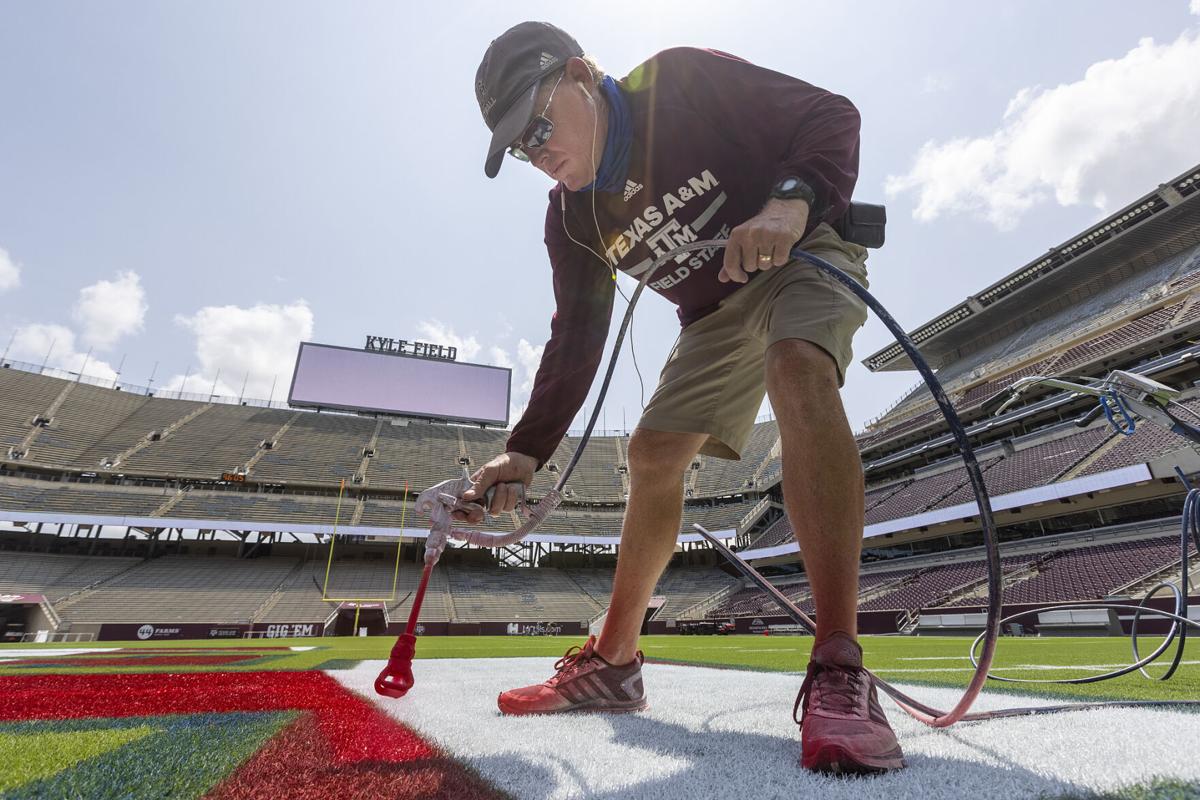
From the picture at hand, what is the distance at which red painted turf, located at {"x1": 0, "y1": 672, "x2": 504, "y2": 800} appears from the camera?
31.6 inches

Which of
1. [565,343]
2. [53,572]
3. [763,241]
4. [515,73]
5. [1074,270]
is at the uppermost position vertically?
[1074,270]

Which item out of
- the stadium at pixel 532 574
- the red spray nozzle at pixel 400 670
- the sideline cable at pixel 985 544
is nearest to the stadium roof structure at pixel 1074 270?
the stadium at pixel 532 574

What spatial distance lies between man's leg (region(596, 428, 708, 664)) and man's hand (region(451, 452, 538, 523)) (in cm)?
37

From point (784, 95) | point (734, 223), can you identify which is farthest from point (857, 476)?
point (784, 95)

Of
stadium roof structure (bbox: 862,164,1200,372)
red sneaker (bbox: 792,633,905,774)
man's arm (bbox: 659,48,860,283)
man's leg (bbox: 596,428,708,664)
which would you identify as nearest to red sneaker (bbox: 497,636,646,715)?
man's leg (bbox: 596,428,708,664)

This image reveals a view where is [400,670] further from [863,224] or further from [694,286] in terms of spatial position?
[863,224]

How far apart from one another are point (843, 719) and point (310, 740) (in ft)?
3.16

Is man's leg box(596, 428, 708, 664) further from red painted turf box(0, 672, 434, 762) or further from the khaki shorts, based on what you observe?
red painted turf box(0, 672, 434, 762)

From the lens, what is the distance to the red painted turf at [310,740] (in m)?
0.80

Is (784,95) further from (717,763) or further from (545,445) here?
(717,763)

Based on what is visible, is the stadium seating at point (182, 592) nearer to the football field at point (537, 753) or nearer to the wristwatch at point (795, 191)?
the football field at point (537, 753)

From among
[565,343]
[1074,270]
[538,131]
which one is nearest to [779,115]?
[538,131]

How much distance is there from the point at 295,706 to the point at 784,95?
211 cm

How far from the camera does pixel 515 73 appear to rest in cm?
152
